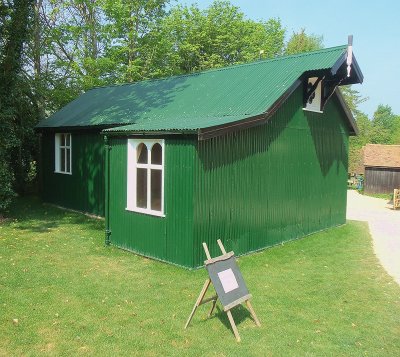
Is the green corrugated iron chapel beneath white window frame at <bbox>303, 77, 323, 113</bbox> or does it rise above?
beneath

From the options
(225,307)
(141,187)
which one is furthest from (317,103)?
(225,307)

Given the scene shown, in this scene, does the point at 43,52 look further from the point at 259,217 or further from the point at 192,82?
the point at 259,217

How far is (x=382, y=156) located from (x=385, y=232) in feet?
72.2

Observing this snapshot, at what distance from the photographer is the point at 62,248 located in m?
11.3

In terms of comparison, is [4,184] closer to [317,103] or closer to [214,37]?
[317,103]

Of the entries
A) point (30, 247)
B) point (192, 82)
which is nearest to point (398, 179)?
point (192, 82)

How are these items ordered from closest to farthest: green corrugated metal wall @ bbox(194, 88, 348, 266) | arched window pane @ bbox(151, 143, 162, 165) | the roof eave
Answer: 1. the roof eave
2. green corrugated metal wall @ bbox(194, 88, 348, 266)
3. arched window pane @ bbox(151, 143, 162, 165)

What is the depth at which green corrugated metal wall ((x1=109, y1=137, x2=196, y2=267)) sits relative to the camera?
9.49 metres

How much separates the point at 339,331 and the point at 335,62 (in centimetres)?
854

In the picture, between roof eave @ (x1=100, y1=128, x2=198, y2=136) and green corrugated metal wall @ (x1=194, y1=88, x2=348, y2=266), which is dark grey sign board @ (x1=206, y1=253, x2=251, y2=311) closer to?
green corrugated metal wall @ (x1=194, y1=88, x2=348, y2=266)

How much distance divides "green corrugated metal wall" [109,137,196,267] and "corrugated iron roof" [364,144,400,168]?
1156 inches

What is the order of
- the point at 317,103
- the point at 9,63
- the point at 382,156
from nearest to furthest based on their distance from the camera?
the point at 317,103
the point at 9,63
the point at 382,156

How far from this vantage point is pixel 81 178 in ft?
55.7

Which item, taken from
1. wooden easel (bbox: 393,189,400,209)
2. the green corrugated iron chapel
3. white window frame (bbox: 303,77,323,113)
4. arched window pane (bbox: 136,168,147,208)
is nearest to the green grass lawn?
the green corrugated iron chapel
